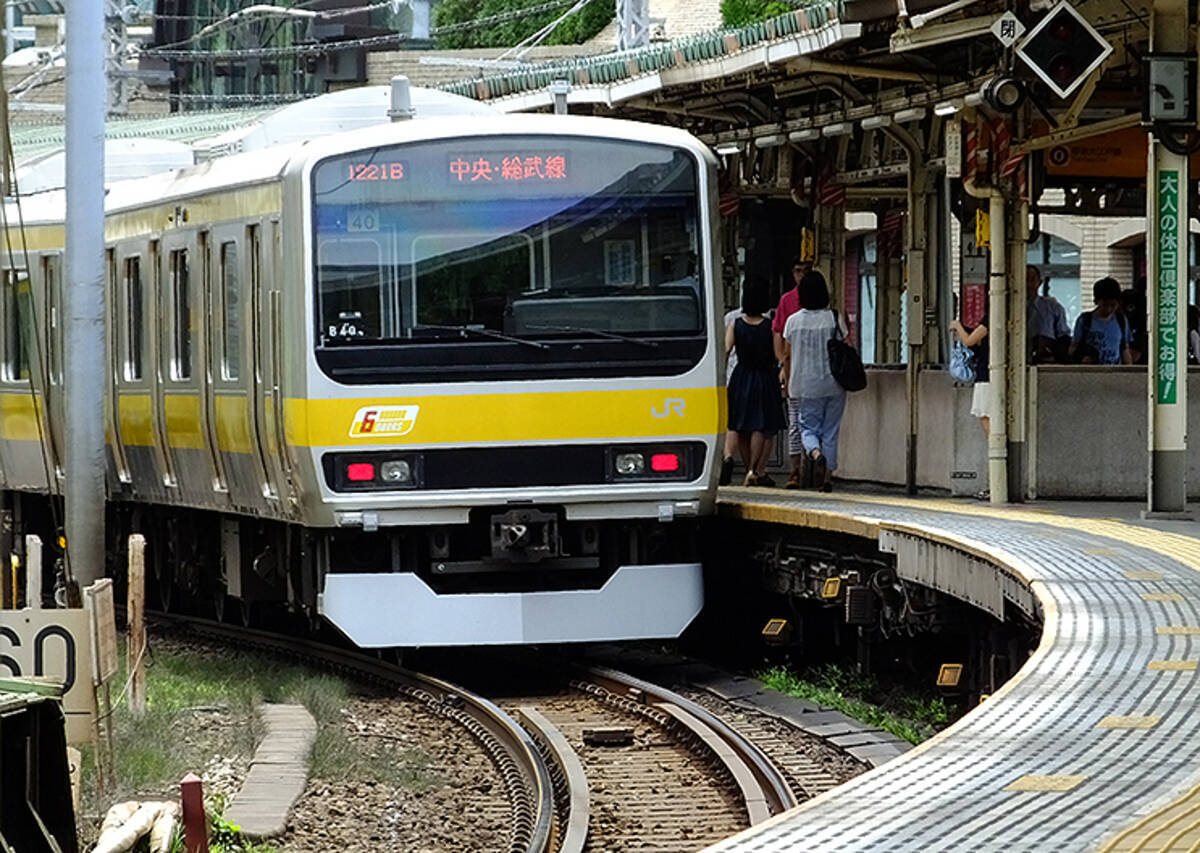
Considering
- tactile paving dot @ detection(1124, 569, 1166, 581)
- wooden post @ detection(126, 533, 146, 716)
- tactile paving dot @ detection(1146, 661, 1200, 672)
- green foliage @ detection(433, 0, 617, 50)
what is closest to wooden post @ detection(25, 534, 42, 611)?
wooden post @ detection(126, 533, 146, 716)

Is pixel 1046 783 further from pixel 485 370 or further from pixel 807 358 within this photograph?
pixel 807 358

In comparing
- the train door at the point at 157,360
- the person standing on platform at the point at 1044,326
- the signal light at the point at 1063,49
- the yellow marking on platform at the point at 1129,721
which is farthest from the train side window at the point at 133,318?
the yellow marking on platform at the point at 1129,721

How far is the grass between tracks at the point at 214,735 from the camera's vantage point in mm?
10125

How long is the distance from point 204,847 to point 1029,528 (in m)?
5.95

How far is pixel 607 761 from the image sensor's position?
1163cm

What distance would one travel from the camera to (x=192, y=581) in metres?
17.3

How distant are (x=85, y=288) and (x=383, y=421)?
7.36 ft

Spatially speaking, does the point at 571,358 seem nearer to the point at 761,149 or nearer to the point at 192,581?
the point at 192,581

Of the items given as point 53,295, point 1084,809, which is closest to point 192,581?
point 53,295

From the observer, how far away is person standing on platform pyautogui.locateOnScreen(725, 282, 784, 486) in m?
16.9

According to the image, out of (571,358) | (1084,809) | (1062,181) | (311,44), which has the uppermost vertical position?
(311,44)

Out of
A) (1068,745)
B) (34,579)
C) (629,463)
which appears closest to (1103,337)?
(629,463)

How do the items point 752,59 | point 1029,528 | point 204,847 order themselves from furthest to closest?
1. point 752,59
2. point 1029,528
3. point 204,847

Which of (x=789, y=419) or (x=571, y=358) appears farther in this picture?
(x=789, y=419)
